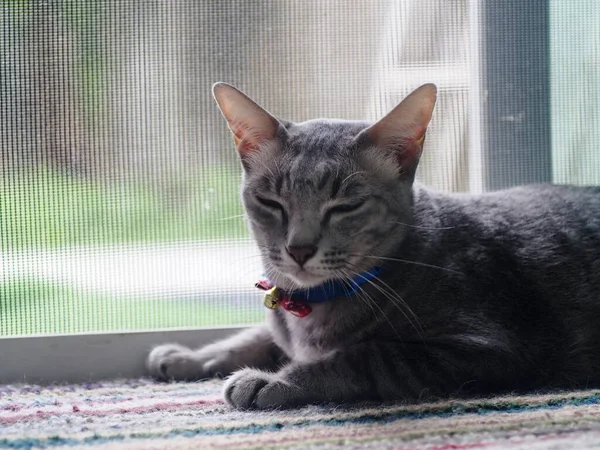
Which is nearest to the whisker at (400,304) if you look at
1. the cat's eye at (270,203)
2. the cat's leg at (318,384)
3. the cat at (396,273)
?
the cat at (396,273)

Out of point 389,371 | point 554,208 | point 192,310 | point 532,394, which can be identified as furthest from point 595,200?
point 192,310

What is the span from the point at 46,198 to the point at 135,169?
0.79ft

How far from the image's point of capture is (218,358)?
5.56 ft

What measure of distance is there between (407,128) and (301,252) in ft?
1.22

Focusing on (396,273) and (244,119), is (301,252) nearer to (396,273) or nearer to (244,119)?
(396,273)

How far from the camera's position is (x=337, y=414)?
1181 mm

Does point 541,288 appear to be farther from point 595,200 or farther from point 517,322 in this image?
point 595,200

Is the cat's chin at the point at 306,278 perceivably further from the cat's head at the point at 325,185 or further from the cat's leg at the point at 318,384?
the cat's leg at the point at 318,384

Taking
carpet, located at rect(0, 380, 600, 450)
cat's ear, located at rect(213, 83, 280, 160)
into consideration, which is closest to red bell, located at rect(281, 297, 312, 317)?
carpet, located at rect(0, 380, 600, 450)

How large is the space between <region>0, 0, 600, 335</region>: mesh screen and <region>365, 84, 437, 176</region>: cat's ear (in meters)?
0.44

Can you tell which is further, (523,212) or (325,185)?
(523,212)

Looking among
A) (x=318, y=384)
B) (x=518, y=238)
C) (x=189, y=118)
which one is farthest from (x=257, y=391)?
(x=189, y=118)

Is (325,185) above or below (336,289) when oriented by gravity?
above

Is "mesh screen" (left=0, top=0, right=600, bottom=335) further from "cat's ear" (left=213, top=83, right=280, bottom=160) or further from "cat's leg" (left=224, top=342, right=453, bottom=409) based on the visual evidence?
"cat's leg" (left=224, top=342, right=453, bottom=409)
